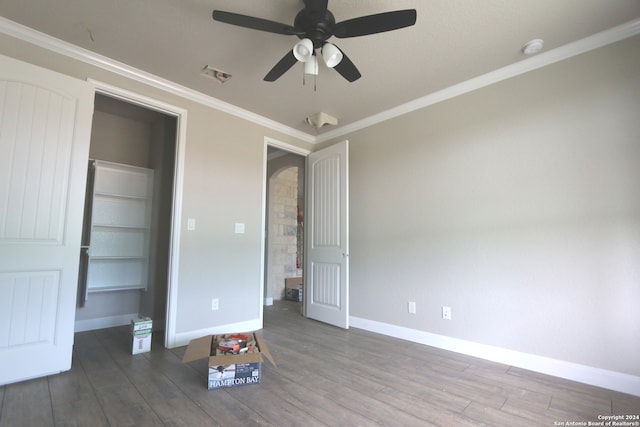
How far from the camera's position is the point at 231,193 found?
3.45m

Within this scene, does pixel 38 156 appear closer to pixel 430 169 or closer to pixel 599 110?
pixel 430 169

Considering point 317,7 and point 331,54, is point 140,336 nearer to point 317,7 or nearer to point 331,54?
point 331,54

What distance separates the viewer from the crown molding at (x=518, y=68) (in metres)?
2.21

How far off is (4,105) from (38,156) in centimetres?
38

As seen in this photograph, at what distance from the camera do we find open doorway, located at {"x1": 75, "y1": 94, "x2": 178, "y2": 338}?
356cm

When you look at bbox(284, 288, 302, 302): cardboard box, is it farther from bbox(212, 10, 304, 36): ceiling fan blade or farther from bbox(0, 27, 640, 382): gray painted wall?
bbox(212, 10, 304, 36): ceiling fan blade

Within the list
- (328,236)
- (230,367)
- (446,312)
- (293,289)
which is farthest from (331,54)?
(293,289)

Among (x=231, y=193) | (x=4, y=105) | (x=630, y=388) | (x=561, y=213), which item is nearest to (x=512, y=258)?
(x=561, y=213)

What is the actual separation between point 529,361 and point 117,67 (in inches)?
170

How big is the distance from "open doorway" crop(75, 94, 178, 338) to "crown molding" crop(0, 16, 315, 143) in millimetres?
685

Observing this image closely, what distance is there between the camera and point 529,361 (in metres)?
2.43

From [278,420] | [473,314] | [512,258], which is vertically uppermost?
[512,258]

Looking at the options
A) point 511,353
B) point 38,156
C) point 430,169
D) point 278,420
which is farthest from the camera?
point 430,169

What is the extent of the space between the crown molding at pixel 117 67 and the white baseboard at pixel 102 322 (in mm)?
2776
